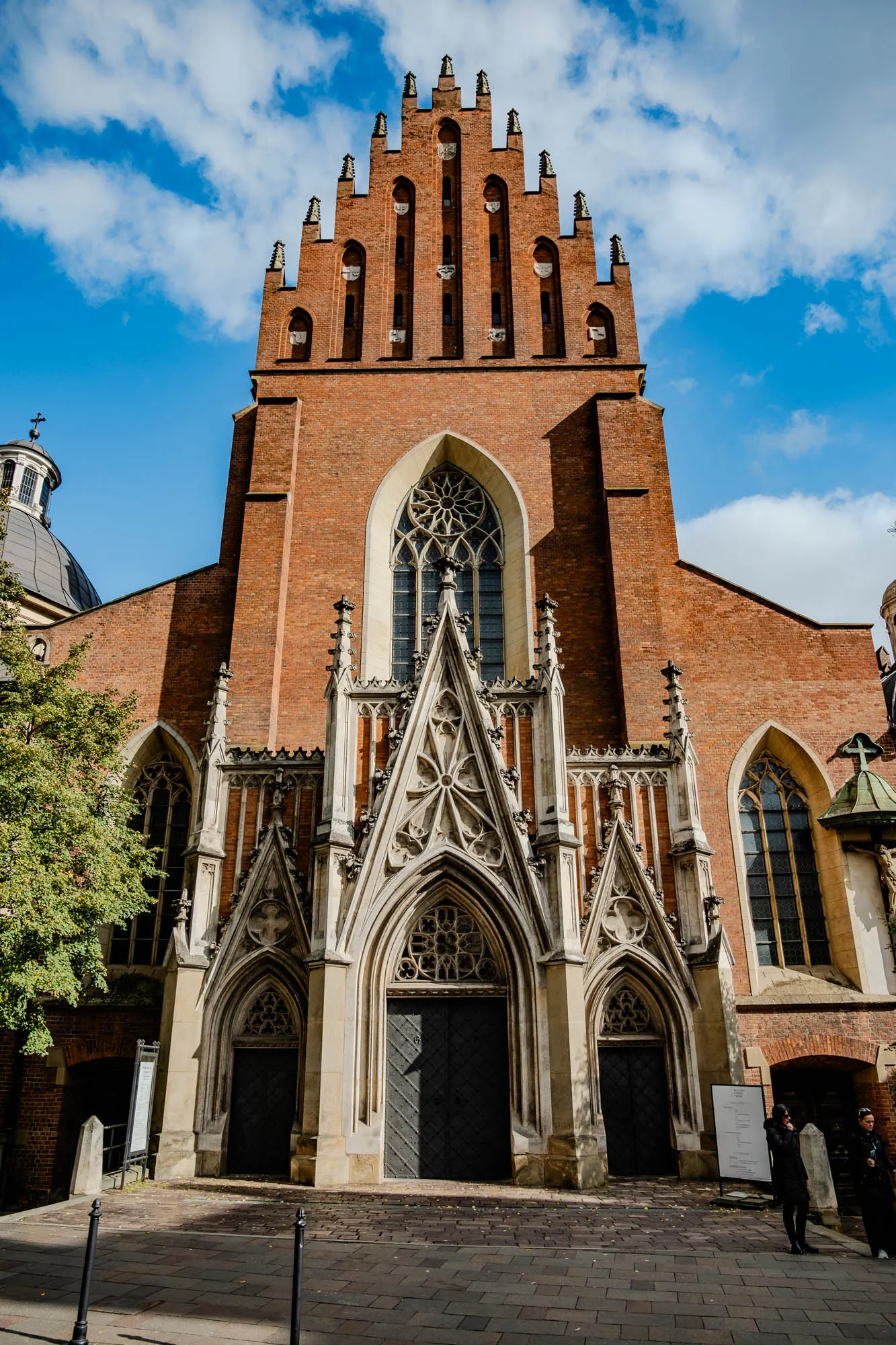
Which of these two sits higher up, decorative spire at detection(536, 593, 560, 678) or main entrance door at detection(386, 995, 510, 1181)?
decorative spire at detection(536, 593, 560, 678)

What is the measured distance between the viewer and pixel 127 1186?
12609 mm

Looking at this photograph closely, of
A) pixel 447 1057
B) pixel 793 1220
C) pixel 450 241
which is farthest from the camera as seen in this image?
pixel 450 241

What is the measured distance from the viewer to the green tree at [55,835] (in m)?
12.9

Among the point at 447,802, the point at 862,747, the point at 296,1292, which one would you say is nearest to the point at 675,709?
the point at 862,747

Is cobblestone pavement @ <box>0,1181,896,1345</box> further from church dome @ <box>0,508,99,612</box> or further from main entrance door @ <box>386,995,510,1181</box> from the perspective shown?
church dome @ <box>0,508,99,612</box>

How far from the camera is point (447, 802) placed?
1487 cm

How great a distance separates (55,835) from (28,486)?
2587 cm

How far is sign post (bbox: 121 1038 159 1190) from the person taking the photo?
1257 centimetres

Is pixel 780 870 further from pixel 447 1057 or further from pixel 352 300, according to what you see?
pixel 352 300

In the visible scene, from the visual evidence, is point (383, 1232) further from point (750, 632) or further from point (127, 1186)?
point (750, 632)

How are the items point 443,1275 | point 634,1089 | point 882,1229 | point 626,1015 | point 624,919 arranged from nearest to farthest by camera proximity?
point 443,1275, point 882,1229, point 634,1089, point 626,1015, point 624,919

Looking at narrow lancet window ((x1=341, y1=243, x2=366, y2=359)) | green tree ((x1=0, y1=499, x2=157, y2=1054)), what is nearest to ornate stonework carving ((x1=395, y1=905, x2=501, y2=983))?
green tree ((x1=0, y1=499, x2=157, y2=1054))

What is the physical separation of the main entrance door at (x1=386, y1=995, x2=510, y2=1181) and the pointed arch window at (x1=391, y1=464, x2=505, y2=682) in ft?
23.2

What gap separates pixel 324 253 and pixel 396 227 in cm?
205
